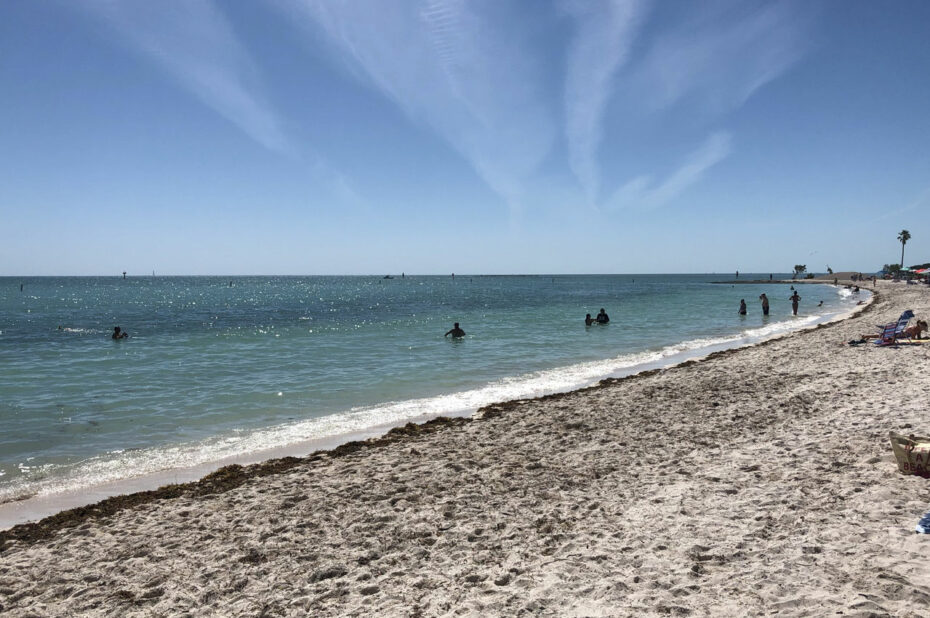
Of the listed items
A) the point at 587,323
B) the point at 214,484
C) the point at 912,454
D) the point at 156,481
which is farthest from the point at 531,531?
the point at 587,323

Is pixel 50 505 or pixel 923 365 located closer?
pixel 50 505

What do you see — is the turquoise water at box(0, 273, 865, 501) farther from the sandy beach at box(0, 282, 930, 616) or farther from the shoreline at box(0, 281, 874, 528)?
the sandy beach at box(0, 282, 930, 616)

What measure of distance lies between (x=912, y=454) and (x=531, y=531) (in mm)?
4872

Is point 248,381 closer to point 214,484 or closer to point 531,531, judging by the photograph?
point 214,484

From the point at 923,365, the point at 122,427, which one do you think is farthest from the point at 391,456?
the point at 923,365

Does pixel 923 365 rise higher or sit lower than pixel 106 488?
higher

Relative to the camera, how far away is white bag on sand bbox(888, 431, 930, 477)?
6.27m

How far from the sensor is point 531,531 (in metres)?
5.91

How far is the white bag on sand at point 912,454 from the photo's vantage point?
6270mm

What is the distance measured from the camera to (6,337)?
A: 1240 inches

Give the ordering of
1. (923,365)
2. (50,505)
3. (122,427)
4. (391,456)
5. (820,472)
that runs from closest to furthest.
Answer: (820,472), (50,505), (391,456), (122,427), (923,365)

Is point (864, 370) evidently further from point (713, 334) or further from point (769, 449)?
point (713, 334)

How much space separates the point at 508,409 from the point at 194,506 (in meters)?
7.22

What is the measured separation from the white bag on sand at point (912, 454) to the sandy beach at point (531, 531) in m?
0.14
